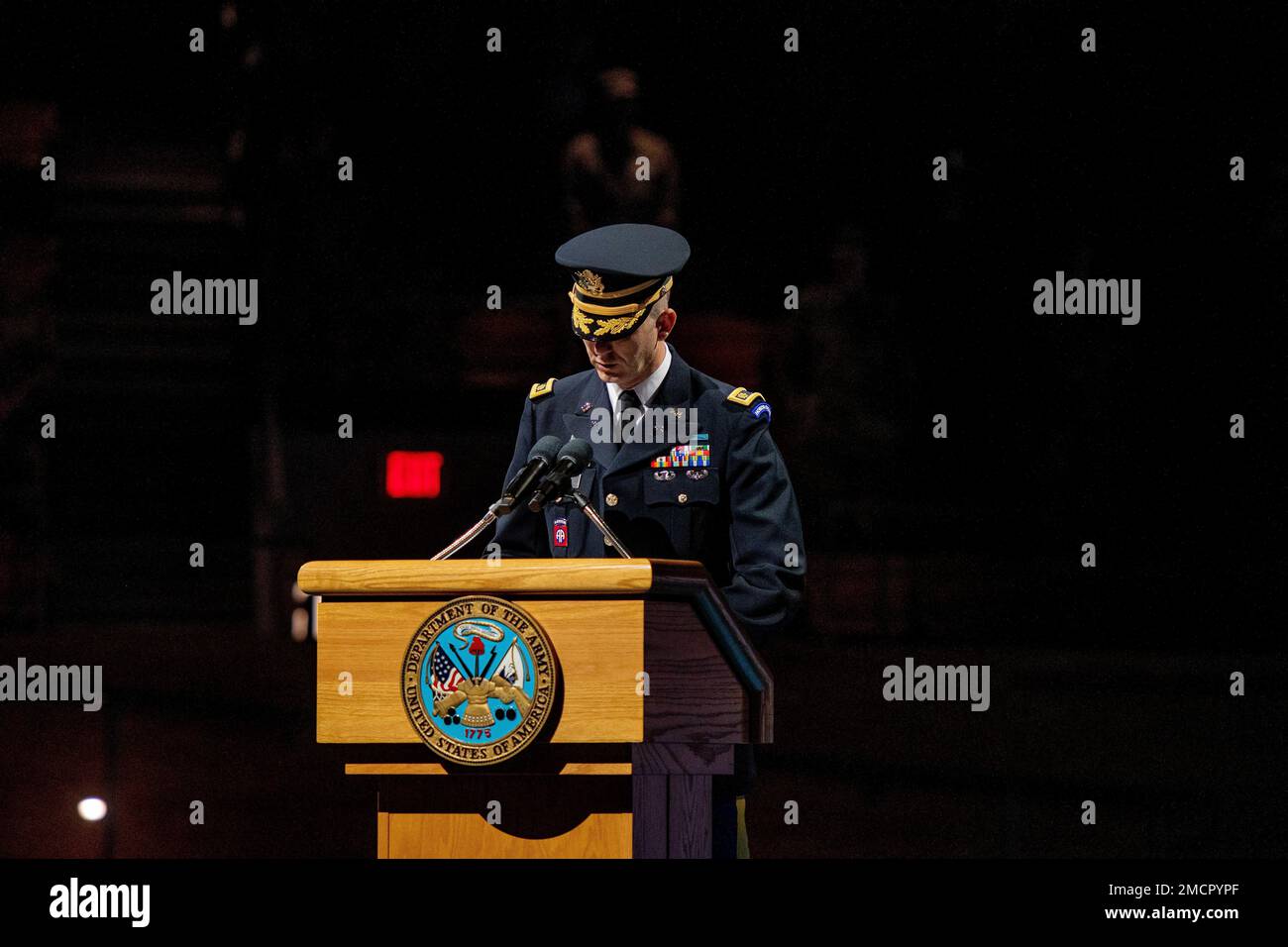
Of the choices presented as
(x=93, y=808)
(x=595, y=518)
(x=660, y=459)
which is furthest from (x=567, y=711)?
(x=93, y=808)

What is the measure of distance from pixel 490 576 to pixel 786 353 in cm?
850

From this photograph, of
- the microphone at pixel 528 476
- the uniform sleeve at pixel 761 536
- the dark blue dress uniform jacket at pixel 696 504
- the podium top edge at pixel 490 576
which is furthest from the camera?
the dark blue dress uniform jacket at pixel 696 504

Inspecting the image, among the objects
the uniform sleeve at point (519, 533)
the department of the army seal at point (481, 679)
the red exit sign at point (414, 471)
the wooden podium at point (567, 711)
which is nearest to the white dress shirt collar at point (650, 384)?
the uniform sleeve at point (519, 533)

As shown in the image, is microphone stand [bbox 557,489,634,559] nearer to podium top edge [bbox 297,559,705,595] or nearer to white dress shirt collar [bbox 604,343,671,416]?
podium top edge [bbox 297,559,705,595]

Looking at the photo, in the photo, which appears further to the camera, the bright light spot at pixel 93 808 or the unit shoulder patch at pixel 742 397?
the bright light spot at pixel 93 808

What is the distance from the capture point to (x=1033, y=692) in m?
11.9

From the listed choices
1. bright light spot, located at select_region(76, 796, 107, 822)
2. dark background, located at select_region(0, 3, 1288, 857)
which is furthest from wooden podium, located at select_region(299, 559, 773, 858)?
A: dark background, located at select_region(0, 3, 1288, 857)

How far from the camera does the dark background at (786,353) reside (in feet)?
34.7

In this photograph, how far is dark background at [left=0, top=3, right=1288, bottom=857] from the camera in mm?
10562

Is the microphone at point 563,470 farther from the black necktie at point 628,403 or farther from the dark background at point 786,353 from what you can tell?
the dark background at point 786,353

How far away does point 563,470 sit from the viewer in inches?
158

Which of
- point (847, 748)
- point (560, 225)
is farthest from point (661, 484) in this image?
point (847, 748)

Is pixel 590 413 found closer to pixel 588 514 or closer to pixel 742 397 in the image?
pixel 742 397

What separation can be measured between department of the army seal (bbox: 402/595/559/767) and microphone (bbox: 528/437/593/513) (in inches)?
13.7
